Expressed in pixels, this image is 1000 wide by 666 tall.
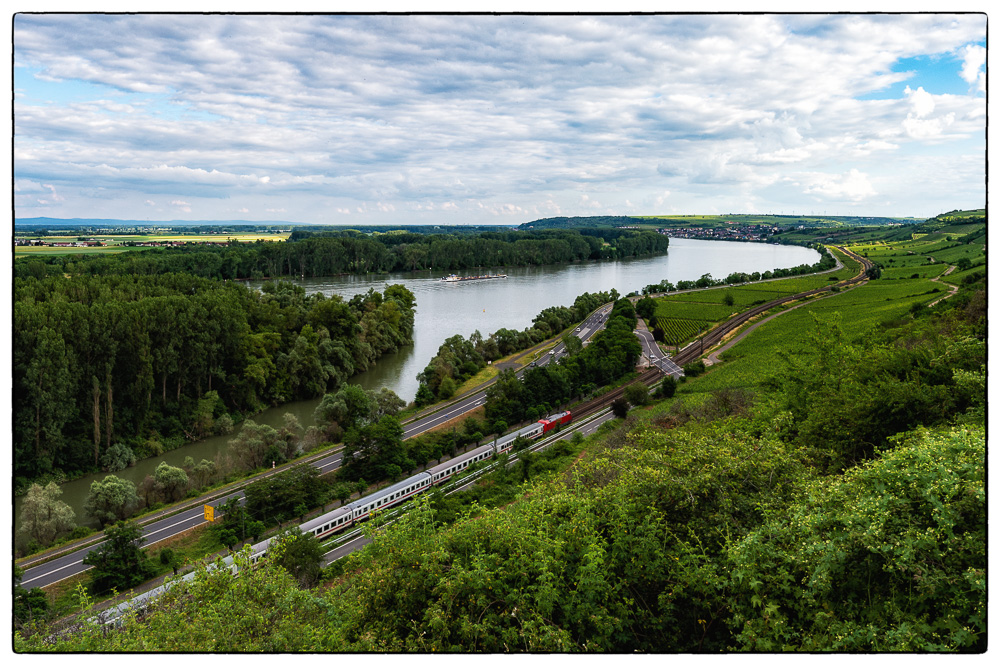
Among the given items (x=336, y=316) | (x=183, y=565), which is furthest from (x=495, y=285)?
(x=183, y=565)

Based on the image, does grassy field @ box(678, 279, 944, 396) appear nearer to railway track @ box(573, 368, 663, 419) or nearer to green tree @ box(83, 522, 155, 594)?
railway track @ box(573, 368, 663, 419)

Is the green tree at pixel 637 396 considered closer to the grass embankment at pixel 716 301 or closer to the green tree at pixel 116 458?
the grass embankment at pixel 716 301

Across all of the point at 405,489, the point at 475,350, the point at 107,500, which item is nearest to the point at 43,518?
the point at 107,500

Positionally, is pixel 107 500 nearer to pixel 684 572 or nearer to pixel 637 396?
pixel 684 572

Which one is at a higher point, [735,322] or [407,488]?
[735,322]

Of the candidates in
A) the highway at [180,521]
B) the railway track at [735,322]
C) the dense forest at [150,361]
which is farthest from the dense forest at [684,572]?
the railway track at [735,322]

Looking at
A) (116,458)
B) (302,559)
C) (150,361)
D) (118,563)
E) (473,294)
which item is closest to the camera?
(302,559)

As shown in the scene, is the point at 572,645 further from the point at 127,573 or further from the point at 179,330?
the point at 179,330
